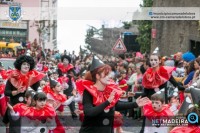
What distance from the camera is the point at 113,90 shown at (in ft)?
27.0

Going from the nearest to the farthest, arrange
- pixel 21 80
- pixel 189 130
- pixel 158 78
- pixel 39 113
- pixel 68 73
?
pixel 189 130
pixel 39 113
pixel 21 80
pixel 158 78
pixel 68 73

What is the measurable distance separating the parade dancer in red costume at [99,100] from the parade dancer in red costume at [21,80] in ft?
12.9

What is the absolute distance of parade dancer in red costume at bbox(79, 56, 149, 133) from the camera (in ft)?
26.2

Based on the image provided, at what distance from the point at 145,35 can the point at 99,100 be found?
41.8 meters

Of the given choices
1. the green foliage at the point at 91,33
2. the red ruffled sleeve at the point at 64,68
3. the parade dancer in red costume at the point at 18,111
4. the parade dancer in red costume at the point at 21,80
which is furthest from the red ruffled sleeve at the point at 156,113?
the green foliage at the point at 91,33

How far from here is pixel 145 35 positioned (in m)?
49.6

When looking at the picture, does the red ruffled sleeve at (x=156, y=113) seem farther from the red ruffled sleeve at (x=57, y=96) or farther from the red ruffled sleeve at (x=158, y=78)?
the red ruffled sleeve at (x=57, y=96)

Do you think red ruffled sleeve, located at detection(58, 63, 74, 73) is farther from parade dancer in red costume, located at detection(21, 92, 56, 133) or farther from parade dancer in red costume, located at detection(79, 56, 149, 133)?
parade dancer in red costume, located at detection(79, 56, 149, 133)

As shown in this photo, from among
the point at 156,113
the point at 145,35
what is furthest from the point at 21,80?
the point at 145,35

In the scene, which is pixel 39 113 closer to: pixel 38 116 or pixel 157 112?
pixel 38 116

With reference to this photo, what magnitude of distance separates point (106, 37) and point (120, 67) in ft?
145

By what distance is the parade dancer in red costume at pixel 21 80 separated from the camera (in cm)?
1204

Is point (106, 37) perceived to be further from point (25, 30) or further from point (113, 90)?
point (113, 90)

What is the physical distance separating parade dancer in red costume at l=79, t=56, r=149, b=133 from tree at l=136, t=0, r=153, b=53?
132ft
